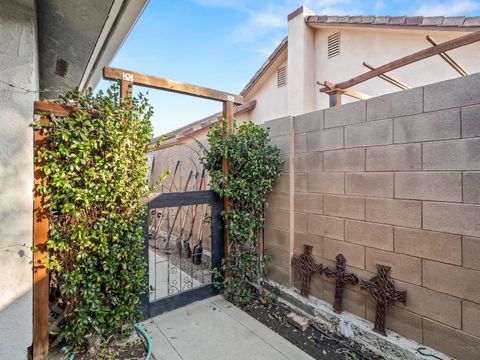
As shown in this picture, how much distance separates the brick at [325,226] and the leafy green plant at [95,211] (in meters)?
1.92

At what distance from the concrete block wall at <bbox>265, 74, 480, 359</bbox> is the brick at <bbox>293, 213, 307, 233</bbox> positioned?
2 cm

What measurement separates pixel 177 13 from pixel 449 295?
5262mm

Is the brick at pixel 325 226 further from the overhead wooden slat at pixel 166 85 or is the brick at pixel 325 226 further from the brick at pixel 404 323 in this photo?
the overhead wooden slat at pixel 166 85

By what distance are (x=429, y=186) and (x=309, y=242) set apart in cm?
141

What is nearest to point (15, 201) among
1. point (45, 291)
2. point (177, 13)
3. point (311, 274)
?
point (45, 291)

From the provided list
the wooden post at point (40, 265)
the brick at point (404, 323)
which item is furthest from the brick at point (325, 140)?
the wooden post at point (40, 265)

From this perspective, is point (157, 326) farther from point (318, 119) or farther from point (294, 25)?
point (294, 25)

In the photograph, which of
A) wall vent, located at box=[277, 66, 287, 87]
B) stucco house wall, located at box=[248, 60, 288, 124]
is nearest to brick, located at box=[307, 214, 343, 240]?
stucco house wall, located at box=[248, 60, 288, 124]

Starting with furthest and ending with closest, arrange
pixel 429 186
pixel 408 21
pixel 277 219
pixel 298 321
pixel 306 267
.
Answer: pixel 408 21
pixel 277 219
pixel 306 267
pixel 298 321
pixel 429 186

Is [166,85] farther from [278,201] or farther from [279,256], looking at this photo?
[279,256]

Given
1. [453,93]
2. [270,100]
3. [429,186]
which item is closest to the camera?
[453,93]

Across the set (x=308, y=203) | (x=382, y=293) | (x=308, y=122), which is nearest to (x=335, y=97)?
(x=308, y=122)

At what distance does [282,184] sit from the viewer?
10.9 feet

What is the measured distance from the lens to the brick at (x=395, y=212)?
2131mm
